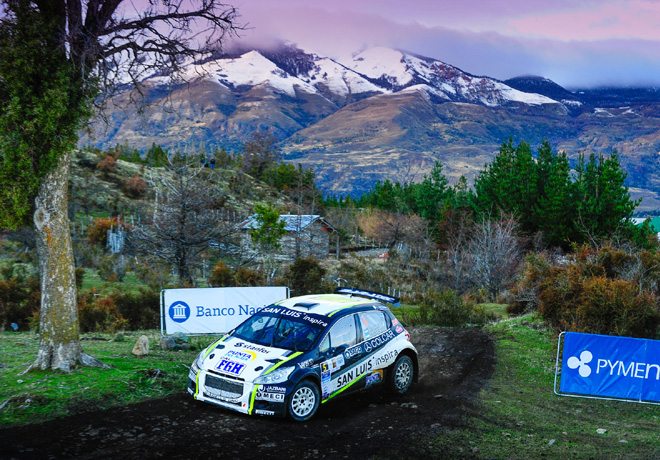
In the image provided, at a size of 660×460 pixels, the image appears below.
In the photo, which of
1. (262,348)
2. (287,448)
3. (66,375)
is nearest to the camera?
(287,448)

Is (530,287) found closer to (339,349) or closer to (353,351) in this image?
(353,351)

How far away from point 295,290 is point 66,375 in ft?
61.7

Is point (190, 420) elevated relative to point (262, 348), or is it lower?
lower

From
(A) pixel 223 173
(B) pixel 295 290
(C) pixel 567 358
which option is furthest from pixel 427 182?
(C) pixel 567 358

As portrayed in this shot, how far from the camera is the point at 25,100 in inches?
361

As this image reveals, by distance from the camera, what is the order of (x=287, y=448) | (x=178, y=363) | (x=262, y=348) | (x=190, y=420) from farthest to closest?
(x=178, y=363) < (x=262, y=348) < (x=190, y=420) < (x=287, y=448)

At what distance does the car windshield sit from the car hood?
223 mm

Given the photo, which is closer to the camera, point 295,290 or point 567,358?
point 567,358

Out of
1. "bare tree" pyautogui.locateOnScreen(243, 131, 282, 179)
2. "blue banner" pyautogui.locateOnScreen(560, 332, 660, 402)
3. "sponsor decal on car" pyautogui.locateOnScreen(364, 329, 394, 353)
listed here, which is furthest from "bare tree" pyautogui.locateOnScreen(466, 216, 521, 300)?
"bare tree" pyautogui.locateOnScreen(243, 131, 282, 179)

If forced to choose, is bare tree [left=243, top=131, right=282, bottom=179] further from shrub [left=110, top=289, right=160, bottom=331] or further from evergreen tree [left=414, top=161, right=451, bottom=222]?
shrub [left=110, top=289, right=160, bottom=331]

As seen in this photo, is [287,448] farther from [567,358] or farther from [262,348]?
[567,358]

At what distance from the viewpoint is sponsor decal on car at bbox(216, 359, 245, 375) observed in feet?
28.0

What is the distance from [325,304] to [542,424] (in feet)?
14.7

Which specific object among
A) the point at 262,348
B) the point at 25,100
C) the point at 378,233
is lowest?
the point at 378,233
